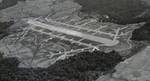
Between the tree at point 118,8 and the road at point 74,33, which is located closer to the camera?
the road at point 74,33

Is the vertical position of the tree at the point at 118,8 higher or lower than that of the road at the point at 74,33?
higher

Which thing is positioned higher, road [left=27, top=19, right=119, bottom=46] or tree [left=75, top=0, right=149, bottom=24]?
tree [left=75, top=0, right=149, bottom=24]

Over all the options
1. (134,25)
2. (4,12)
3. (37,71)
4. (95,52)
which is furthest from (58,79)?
(4,12)

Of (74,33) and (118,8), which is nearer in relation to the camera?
(74,33)

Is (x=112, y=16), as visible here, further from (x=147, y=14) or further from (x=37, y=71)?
(x=37, y=71)

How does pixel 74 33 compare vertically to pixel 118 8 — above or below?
below

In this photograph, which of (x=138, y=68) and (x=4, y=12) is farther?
(x=4, y=12)

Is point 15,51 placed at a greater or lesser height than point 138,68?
lesser

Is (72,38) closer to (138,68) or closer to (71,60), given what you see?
(71,60)

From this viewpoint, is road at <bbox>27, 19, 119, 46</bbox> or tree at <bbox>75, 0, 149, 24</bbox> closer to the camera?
road at <bbox>27, 19, 119, 46</bbox>

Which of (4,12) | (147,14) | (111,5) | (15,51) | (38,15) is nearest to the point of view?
(15,51)

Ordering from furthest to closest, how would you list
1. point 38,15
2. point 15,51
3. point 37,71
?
point 38,15, point 15,51, point 37,71
